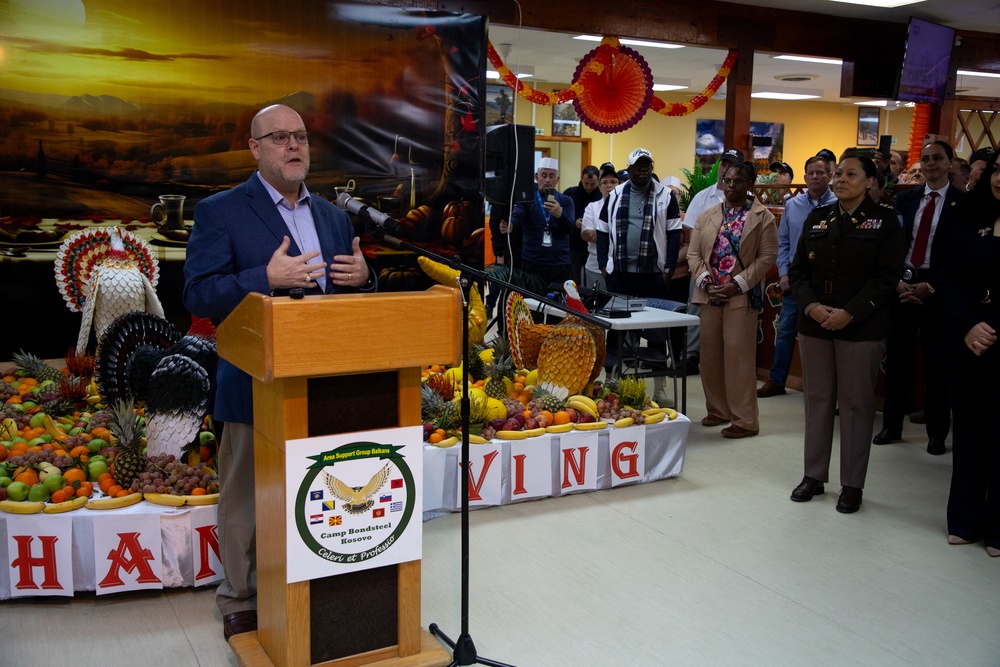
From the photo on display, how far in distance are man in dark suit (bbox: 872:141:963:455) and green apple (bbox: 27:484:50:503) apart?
420cm

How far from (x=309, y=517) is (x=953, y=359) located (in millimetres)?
2807

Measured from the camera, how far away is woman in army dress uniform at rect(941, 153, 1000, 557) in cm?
353

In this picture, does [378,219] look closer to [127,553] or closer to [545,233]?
[127,553]

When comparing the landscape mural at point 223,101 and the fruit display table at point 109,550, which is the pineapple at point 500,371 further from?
the fruit display table at point 109,550

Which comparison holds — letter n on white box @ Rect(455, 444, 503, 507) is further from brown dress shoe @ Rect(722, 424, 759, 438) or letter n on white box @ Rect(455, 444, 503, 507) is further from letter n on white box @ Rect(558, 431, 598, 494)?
brown dress shoe @ Rect(722, 424, 759, 438)

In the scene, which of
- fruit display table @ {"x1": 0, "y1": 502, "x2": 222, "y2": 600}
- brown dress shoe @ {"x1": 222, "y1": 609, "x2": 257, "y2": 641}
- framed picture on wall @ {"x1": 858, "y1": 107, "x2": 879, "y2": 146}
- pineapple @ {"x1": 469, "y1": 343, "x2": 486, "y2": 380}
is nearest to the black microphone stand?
brown dress shoe @ {"x1": 222, "y1": 609, "x2": 257, "y2": 641}

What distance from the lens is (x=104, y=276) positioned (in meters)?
4.42

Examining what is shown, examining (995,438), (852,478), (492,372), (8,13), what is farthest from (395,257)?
(995,438)

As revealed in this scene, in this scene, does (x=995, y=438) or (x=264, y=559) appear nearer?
(x=264, y=559)

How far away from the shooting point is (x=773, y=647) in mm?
2814

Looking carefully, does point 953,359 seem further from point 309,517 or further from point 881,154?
point 881,154

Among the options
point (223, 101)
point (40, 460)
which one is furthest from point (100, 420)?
point (223, 101)

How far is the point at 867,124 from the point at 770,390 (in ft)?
46.6

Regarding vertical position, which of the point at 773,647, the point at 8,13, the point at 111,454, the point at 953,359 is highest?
the point at 8,13
